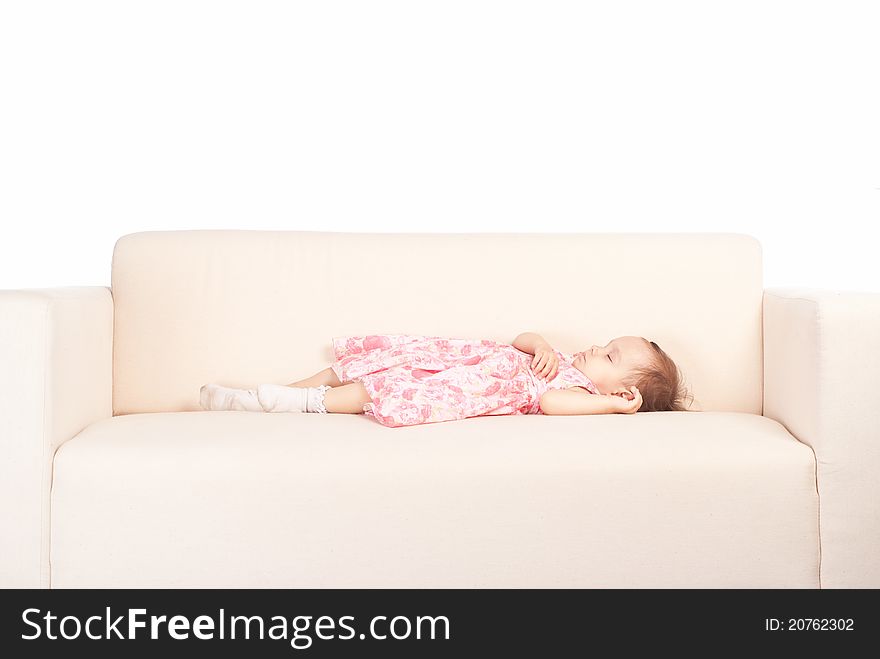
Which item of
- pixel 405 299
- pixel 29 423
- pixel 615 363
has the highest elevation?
pixel 405 299

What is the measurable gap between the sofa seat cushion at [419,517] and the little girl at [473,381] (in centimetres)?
32

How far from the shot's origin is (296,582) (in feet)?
6.05

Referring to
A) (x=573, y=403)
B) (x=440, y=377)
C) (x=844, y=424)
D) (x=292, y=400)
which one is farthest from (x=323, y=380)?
(x=844, y=424)

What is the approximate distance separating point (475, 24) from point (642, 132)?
668 mm

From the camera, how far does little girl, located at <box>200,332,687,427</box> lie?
7.25 ft

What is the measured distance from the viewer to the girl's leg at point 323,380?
2.45m

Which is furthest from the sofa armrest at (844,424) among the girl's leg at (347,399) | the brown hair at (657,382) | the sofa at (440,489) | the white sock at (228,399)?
the white sock at (228,399)

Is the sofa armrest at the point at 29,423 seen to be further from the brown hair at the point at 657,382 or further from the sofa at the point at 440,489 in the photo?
the brown hair at the point at 657,382

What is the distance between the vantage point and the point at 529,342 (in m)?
2.45

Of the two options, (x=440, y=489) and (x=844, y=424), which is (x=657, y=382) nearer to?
(x=844, y=424)

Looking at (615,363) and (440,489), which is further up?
(615,363)

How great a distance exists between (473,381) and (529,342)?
0.27 m
